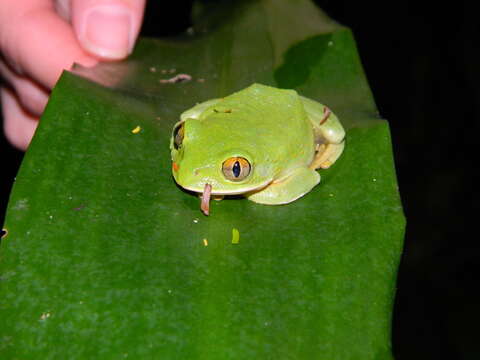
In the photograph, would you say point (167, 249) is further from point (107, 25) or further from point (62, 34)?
point (62, 34)

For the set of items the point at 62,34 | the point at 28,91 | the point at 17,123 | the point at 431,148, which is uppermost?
the point at 62,34

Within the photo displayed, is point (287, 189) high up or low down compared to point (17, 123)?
up

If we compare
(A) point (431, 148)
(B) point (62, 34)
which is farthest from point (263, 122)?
(A) point (431, 148)

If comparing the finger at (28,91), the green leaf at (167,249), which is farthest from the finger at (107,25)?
the finger at (28,91)

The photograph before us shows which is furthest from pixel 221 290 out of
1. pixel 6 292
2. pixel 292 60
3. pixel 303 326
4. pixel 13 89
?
pixel 13 89

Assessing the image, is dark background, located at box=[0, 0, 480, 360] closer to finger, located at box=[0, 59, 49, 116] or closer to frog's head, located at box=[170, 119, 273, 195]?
finger, located at box=[0, 59, 49, 116]
